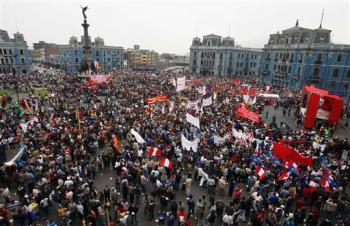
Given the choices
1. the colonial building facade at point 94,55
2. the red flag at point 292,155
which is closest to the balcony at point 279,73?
the red flag at point 292,155

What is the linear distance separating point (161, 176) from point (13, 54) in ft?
228

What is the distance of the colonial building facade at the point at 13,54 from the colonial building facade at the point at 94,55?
50.0 feet

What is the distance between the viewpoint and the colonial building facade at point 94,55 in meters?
80.4

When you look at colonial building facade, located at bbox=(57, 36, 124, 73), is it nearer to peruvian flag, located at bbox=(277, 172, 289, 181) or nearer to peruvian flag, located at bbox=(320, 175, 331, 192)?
peruvian flag, located at bbox=(277, 172, 289, 181)

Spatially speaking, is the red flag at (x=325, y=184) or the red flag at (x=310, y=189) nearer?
the red flag at (x=325, y=184)

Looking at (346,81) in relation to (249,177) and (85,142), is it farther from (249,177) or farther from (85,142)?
(85,142)

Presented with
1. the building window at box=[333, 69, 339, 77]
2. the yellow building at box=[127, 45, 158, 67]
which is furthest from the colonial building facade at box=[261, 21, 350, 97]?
the yellow building at box=[127, 45, 158, 67]

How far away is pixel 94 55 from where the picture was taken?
83.6 meters

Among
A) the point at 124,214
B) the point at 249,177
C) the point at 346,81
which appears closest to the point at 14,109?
the point at 124,214

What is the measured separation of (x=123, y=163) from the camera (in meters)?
14.1

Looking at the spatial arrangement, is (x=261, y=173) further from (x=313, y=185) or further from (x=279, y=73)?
(x=279, y=73)

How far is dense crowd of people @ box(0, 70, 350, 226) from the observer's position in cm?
1038

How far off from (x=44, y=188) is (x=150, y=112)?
545 inches

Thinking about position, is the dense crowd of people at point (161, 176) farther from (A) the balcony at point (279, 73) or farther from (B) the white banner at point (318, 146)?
(A) the balcony at point (279, 73)
